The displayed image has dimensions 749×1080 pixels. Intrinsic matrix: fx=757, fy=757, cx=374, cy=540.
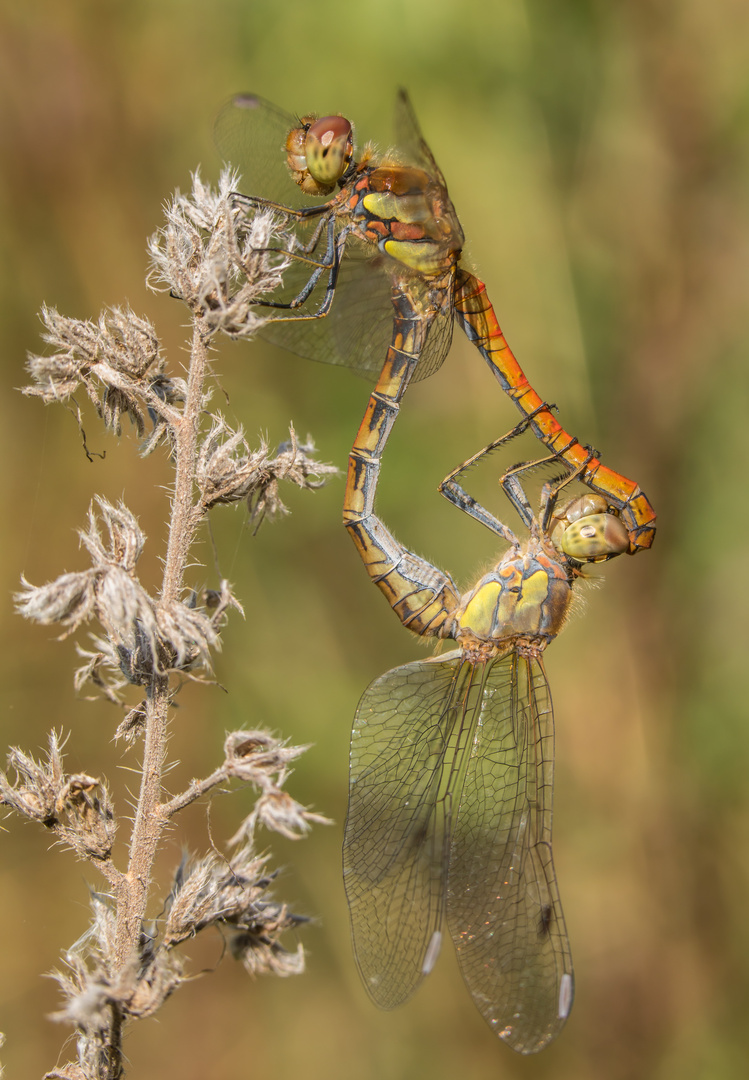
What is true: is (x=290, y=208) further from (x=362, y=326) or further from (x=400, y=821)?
(x=400, y=821)

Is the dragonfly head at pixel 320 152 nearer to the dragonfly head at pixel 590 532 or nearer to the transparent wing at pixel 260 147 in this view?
the transparent wing at pixel 260 147

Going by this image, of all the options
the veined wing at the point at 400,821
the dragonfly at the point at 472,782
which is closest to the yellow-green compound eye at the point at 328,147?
the dragonfly at the point at 472,782

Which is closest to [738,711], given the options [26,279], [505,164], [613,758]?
[613,758]

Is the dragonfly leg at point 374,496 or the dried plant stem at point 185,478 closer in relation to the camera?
the dried plant stem at point 185,478

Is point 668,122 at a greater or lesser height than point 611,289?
greater

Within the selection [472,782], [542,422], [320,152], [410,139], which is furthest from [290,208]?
[472,782]

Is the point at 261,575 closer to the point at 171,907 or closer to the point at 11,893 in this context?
the point at 11,893
